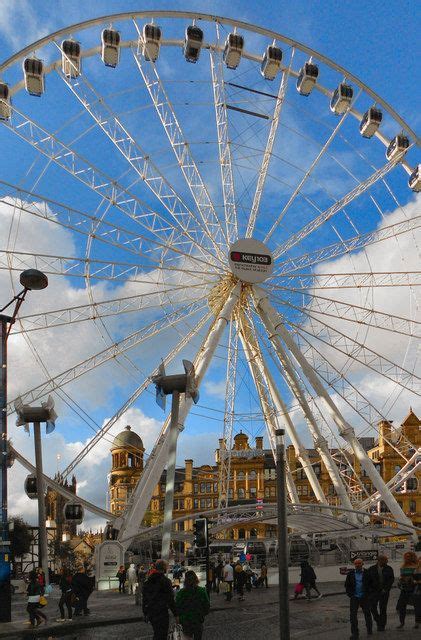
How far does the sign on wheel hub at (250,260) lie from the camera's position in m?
38.9

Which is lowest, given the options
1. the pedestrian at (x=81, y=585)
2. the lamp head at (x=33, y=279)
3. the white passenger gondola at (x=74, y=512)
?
the pedestrian at (x=81, y=585)

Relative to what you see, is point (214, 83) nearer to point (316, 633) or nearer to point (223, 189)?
point (223, 189)

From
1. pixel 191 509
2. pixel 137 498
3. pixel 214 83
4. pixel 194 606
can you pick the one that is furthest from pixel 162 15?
pixel 191 509

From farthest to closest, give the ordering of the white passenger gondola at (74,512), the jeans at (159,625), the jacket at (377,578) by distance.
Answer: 1. the white passenger gondola at (74,512)
2. the jacket at (377,578)
3. the jeans at (159,625)

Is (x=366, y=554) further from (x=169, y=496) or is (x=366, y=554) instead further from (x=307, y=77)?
(x=307, y=77)

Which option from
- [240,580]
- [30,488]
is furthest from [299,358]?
[30,488]

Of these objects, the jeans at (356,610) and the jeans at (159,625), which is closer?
the jeans at (159,625)

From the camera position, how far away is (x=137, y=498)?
113ft

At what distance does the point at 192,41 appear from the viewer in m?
38.2

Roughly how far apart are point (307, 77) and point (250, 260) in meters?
10.00

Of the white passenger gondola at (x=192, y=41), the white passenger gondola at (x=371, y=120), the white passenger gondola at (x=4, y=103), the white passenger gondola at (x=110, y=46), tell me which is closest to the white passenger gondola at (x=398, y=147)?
the white passenger gondola at (x=371, y=120)

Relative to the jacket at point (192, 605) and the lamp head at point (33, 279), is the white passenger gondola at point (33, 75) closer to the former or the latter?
the lamp head at point (33, 279)

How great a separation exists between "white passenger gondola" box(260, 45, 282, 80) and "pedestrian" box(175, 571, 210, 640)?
32182 millimetres

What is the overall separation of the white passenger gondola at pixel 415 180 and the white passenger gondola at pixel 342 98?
4905 millimetres
